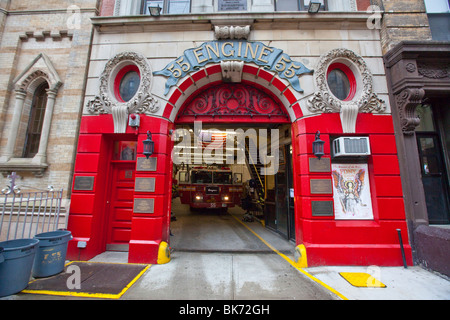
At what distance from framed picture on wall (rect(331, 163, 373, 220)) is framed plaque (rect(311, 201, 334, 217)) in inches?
13.4

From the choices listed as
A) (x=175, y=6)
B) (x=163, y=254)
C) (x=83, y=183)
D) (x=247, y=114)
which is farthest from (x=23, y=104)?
(x=247, y=114)

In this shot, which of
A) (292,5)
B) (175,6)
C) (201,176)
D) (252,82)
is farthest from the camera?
(201,176)

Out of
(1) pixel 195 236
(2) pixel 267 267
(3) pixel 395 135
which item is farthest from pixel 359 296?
(1) pixel 195 236

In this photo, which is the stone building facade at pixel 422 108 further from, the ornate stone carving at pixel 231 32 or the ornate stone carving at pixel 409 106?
the ornate stone carving at pixel 231 32

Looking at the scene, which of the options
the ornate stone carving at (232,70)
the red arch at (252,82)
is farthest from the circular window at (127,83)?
the ornate stone carving at (232,70)

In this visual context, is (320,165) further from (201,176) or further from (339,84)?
(201,176)

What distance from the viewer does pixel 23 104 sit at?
19.9ft

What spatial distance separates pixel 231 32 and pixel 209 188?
8.79 metres

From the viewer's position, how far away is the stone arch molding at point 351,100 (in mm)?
5211

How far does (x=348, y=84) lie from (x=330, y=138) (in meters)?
1.94

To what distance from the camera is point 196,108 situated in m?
6.11

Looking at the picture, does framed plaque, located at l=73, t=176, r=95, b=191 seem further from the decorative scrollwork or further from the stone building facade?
the stone building facade

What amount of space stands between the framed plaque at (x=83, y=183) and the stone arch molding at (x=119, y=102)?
1.62 m

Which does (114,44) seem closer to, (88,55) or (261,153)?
(88,55)
